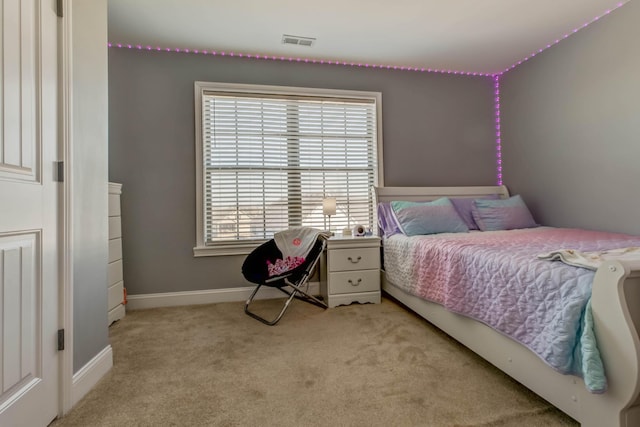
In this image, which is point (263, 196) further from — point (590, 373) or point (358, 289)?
point (590, 373)

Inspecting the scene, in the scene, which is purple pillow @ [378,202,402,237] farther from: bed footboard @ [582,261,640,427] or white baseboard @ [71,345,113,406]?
white baseboard @ [71,345,113,406]

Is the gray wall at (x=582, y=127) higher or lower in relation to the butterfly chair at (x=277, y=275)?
higher

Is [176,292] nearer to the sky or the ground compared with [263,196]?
nearer to the ground

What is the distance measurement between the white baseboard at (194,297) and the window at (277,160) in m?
0.38

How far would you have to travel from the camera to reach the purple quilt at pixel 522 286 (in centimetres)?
120

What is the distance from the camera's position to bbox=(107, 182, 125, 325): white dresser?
249cm

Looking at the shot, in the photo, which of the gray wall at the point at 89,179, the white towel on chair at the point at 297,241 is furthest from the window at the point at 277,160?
the gray wall at the point at 89,179

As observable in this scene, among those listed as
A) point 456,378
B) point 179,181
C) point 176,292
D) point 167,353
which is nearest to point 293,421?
point 456,378

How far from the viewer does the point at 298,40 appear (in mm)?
2855

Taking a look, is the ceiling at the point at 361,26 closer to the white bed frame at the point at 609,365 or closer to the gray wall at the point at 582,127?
the gray wall at the point at 582,127

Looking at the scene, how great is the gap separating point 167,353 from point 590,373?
6.97ft

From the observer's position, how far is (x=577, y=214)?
113 inches

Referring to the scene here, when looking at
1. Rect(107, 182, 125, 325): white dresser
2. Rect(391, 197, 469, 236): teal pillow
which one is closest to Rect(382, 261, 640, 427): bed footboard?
Rect(391, 197, 469, 236): teal pillow

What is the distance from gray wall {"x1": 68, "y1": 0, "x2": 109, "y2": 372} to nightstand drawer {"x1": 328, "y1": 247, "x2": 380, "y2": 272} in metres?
1.71
